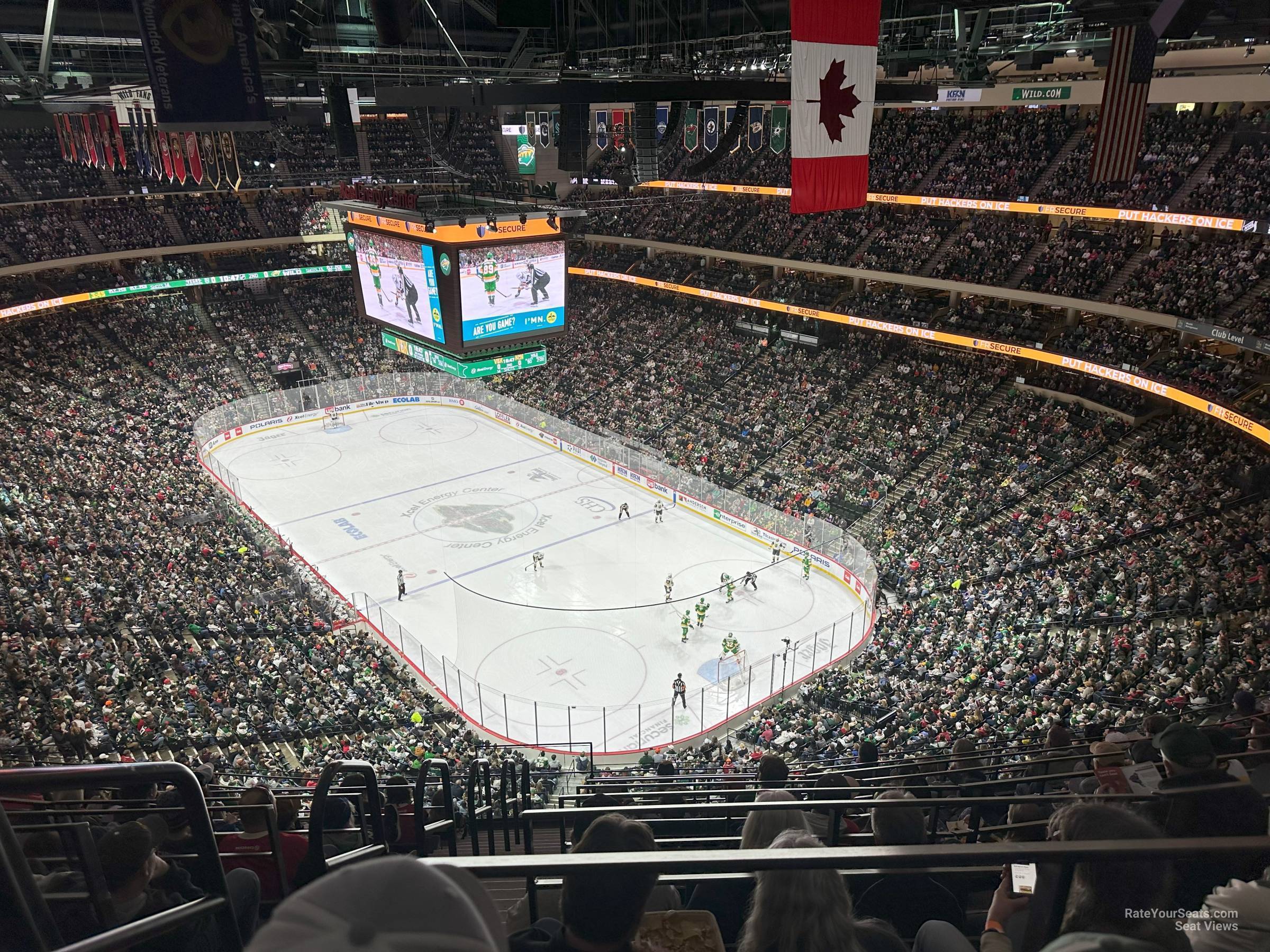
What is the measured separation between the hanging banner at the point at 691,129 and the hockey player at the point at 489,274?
22.0 feet

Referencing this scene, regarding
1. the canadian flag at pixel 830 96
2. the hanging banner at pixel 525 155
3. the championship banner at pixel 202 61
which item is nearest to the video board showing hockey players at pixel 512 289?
the championship banner at pixel 202 61

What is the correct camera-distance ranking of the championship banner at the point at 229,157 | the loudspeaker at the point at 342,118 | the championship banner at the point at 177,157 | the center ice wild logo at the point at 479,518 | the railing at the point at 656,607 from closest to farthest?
the loudspeaker at the point at 342,118 → the railing at the point at 656,607 → the championship banner at the point at 229,157 → the championship banner at the point at 177,157 → the center ice wild logo at the point at 479,518

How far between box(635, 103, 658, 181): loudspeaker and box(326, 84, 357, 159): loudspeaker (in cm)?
603

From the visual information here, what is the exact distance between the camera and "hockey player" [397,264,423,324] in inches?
866

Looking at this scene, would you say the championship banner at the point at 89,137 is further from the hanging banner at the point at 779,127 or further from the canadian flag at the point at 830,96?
the canadian flag at the point at 830,96

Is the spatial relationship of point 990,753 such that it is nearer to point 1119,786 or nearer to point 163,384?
point 1119,786

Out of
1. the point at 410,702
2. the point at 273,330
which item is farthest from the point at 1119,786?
the point at 273,330

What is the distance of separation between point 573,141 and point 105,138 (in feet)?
42.9

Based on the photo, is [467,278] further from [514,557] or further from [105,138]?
[105,138]

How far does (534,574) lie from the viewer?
25.9 metres

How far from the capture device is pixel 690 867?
1.95 meters

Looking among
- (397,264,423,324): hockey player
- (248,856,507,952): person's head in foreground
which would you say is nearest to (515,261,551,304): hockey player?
(397,264,423,324): hockey player

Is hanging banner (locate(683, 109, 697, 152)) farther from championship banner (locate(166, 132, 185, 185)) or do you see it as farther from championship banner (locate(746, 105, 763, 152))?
championship banner (locate(166, 132, 185, 185))

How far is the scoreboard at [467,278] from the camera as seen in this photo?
2059 cm
